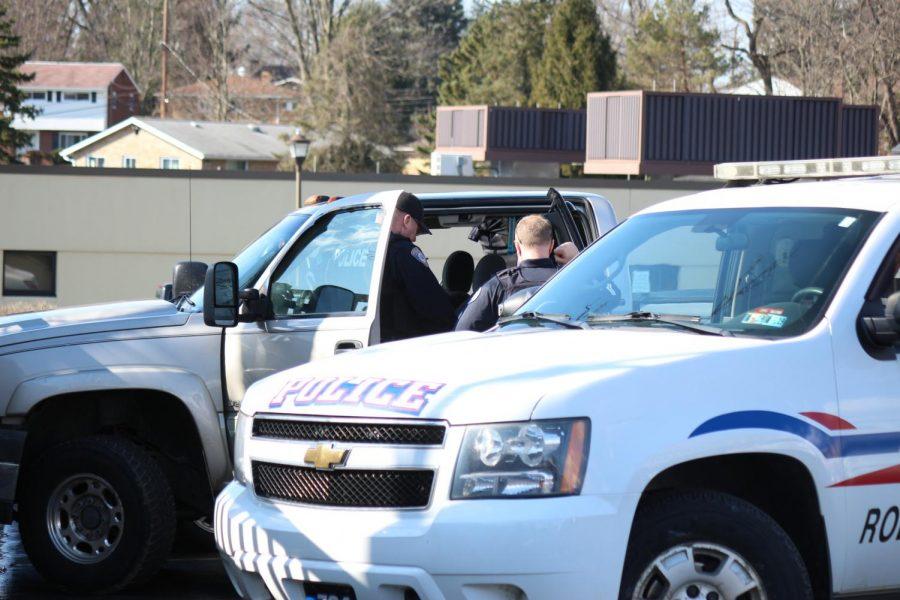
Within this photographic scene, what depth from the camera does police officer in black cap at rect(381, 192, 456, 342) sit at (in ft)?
22.5

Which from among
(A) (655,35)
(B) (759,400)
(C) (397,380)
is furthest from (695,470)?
(A) (655,35)

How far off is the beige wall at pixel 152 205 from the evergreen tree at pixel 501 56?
26219 millimetres

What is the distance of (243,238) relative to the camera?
31.3m

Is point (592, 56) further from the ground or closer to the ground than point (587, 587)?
further from the ground

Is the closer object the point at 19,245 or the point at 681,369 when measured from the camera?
the point at 681,369

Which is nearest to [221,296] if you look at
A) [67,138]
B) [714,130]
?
[714,130]

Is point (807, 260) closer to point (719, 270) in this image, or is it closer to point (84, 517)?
point (719, 270)

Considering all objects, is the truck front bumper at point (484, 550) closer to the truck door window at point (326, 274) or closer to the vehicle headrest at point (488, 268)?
the truck door window at point (326, 274)

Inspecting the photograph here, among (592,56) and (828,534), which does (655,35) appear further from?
(828,534)

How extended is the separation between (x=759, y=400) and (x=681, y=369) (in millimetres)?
293

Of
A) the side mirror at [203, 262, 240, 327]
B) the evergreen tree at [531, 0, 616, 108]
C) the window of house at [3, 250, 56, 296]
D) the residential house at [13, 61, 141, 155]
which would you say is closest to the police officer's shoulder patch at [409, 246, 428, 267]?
the side mirror at [203, 262, 240, 327]

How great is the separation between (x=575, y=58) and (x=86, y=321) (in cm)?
4367

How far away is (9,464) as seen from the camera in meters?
6.32

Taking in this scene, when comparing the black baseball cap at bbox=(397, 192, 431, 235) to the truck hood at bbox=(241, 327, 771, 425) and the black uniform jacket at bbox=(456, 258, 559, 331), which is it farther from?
the truck hood at bbox=(241, 327, 771, 425)
